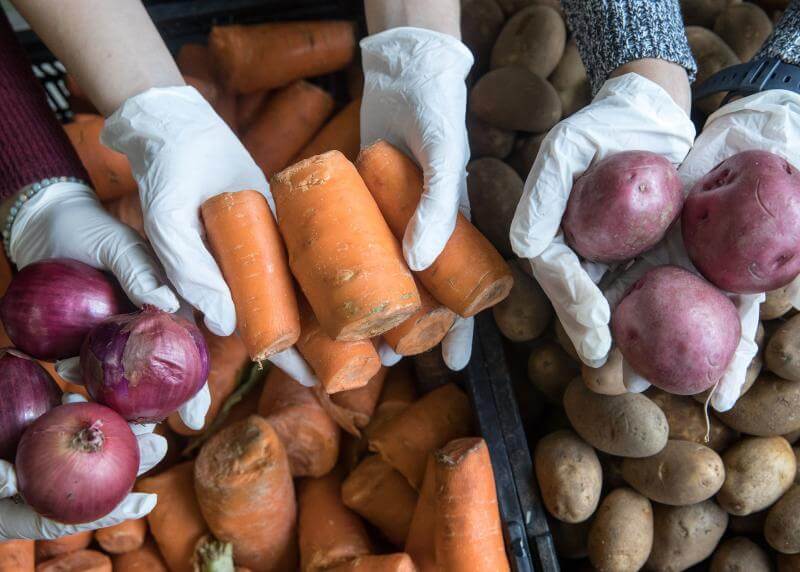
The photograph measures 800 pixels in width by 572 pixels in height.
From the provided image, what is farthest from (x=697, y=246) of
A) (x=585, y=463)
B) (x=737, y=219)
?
(x=585, y=463)

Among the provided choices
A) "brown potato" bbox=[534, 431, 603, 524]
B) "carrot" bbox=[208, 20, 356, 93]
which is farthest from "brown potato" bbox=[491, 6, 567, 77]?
"brown potato" bbox=[534, 431, 603, 524]

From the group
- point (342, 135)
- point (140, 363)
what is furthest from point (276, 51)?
point (140, 363)

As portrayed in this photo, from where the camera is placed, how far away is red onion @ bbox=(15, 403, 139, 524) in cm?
88

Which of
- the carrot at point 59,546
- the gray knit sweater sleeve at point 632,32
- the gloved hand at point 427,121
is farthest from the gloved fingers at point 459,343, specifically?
the carrot at point 59,546

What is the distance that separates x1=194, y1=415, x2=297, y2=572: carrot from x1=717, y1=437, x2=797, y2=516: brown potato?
0.90 m

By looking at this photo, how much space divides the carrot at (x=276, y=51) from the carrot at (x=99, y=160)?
365mm

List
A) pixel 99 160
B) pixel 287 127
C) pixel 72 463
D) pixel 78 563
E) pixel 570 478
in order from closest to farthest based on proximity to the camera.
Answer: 1. pixel 72 463
2. pixel 570 478
3. pixel 78 563
4. pixel 99 160
5. pixel 287 127

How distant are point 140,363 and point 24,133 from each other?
684 millimetres

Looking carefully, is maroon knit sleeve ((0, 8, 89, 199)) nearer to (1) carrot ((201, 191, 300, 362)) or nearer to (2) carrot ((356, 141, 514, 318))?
(1) carrot ((201, 191, 300, 362))

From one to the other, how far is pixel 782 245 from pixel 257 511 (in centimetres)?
110

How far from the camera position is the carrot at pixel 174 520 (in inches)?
55.1

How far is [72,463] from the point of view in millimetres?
880

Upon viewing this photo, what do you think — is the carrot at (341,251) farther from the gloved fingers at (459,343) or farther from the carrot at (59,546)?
the carrot at (59,546)

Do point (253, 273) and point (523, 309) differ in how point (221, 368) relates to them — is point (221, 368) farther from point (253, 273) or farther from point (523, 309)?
point (523, 309)
